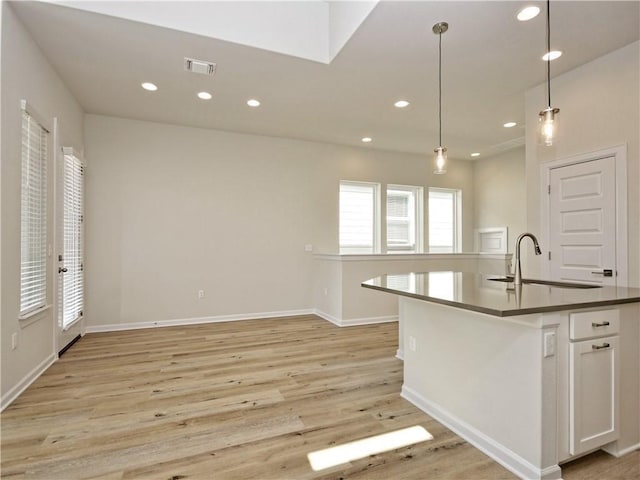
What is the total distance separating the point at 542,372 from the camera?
65.3 inches

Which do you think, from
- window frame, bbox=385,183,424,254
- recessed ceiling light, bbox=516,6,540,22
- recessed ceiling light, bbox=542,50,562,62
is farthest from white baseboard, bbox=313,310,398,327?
recessed ceiling light, bbox=516,6,540,22

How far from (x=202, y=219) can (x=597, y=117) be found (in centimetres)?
501

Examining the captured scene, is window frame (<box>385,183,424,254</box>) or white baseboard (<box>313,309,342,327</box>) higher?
window frame (<box>385,183,424,254</box>)

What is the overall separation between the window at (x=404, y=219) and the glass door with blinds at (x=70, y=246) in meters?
5.00

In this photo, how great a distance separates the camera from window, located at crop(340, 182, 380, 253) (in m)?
6.25

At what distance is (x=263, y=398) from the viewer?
2.65 m

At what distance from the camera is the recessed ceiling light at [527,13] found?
250 centimetres

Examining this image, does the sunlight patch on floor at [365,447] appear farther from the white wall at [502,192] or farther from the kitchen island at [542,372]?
the white wall at [502,192]

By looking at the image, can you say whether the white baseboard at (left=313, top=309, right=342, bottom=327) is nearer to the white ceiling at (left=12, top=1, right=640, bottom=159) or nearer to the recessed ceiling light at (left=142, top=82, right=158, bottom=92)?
the white ceiling at (left=12, top=1, right=640, bottom=159)

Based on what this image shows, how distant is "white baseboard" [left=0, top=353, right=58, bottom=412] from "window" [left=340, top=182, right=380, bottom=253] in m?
4.33

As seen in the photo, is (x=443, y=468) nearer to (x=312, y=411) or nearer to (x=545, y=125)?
(x=312, y=411)

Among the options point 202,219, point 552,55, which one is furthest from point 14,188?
point 552,55

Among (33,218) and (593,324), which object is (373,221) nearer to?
(593,324)

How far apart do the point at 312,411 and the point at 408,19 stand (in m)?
3.07
